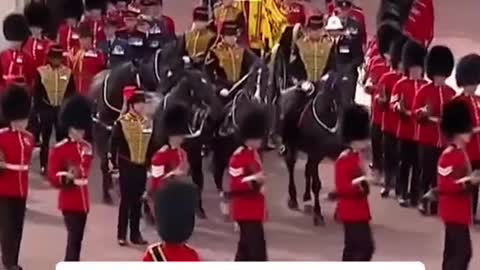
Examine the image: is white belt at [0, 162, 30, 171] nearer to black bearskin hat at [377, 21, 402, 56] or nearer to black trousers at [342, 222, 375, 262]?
black trousers at [342, 222, 375, 262]

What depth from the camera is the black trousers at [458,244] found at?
723 cm

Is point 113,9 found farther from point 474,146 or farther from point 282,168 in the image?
point 474,146

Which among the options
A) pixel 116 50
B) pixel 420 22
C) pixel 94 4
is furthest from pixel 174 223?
pixel 420 22

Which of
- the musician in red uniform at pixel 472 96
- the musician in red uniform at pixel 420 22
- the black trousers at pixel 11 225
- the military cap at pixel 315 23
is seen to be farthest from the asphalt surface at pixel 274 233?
the musician in red uniform at pixel 420 22

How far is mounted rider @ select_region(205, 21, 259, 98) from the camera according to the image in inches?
348

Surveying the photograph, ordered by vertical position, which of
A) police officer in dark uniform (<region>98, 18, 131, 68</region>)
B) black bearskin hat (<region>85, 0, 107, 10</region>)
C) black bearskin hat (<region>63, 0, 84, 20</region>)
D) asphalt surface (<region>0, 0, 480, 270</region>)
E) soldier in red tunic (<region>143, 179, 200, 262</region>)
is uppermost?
soldier in red tunic (<region>143, 179, 200, 262</region>)

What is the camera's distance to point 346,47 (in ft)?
31.6

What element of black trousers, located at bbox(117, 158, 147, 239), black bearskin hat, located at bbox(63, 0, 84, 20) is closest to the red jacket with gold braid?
black trousers, located at bbox(117, 158, 147, 239)

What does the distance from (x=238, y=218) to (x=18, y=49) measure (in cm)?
265

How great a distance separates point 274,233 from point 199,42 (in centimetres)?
128

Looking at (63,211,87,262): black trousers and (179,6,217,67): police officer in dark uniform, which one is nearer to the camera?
(63,211,87,262): black trousers

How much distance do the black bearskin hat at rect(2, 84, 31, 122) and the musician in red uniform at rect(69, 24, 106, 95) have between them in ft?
3.38

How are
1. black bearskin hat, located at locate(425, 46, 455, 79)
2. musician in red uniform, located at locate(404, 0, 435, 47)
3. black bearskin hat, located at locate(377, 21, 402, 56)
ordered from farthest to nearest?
musician in red uniform, located at locate(404, 0, 435, 47) < black bearskin hat, located at locate(377, 21, 402, 56) < black bearskin hat, located at locate(425, 46, 455, 79)

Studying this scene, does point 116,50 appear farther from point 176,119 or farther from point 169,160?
point 169,160
